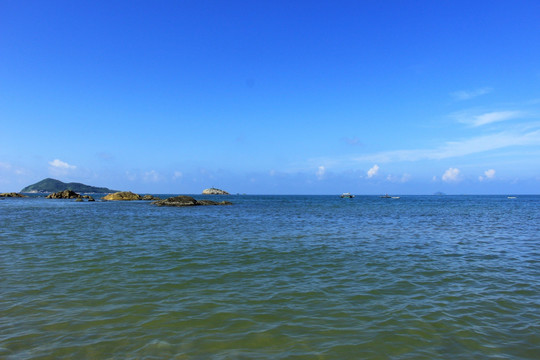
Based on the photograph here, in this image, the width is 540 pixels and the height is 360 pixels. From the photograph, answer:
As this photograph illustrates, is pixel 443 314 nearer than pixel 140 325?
No

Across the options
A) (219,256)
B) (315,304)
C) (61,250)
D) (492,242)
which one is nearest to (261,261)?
(219,256)

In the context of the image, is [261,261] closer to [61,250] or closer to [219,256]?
[219,256]

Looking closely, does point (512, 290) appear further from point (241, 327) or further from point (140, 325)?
point (140, 325)

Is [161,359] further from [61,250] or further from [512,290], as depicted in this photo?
[61,250]

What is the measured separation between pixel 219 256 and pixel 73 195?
129m

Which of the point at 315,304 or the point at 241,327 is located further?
the point at 315,304

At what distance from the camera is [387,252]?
16.2 metres

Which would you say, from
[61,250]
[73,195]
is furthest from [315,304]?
[73,195]

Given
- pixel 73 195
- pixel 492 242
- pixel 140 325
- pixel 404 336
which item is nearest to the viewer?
pixel 404 336

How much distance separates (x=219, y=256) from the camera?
593 inches

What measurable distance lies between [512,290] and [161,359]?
36.2ft

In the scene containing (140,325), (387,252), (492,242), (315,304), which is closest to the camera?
(140,325)

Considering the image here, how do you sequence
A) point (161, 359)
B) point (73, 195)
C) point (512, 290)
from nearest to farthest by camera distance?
point (161, 359), point (512, 290), point (73, 195)

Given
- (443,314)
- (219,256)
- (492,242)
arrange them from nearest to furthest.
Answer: (443,314)
(219,256)
(492,242)
